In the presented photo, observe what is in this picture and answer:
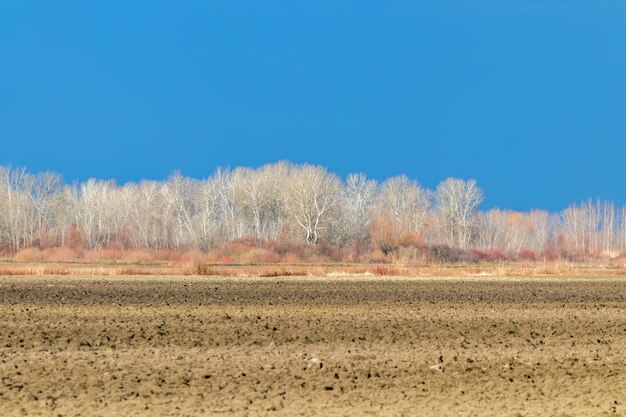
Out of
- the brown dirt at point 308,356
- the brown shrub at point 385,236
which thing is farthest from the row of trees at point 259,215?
the brown dirt at point 308,356

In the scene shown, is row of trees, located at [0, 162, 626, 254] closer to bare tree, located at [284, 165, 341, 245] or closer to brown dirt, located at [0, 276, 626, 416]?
bare tree, located at [284, 165, 341, 245]

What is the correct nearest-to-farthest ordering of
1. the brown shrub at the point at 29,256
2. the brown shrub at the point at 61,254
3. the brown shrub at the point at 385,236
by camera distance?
the brown shrub at the point at 29,256 → the brown shrub at the point at 61,254 → the brown shrub at the point at 385,236

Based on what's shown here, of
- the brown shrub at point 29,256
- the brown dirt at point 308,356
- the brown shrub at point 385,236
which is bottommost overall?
the brown dirt at point 308,356

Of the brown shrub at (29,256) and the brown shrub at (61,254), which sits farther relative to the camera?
the brown shrub at (61,254)

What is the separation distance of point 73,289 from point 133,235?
61.0m

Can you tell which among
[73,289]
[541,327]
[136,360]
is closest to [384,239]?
[73,289]

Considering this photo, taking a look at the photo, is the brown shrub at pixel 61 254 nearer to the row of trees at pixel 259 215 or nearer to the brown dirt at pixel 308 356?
the row of trees at pixel 259 215

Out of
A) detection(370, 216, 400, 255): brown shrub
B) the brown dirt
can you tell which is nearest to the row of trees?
detection(370, 216, 400, 255): brown shrub

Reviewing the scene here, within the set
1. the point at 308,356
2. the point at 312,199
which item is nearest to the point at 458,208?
the point at 312,199

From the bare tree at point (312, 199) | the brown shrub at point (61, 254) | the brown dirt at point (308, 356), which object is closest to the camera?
the brown dirt at point (308, 356)

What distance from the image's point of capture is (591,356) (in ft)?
47.6

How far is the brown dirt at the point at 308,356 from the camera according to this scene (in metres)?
10.8

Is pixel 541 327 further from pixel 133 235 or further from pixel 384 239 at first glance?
pixel 133 235

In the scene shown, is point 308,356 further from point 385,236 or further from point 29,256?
point 385,236
